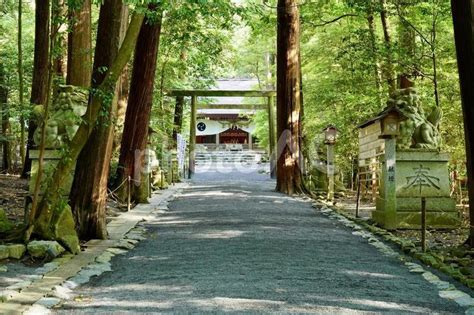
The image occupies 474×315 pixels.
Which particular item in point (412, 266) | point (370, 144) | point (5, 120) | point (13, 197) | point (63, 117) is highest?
point (5, 120)

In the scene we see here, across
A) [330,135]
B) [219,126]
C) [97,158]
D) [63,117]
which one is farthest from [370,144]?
→ [219,126]

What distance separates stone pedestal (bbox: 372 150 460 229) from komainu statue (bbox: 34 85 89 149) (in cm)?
526

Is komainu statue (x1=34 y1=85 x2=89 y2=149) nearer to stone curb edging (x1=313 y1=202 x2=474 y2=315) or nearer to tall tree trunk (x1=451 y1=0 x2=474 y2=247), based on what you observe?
stone curb edging (x1=313 y1=202 x2=474 y2=315)

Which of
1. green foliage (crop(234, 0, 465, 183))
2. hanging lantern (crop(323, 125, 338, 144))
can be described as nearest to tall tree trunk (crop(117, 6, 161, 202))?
green foliage (crop(234, 0, 465, 183))

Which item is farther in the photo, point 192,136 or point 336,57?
point 192,136

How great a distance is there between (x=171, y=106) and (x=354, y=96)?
11.6 meters

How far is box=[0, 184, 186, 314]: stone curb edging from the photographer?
436 centimetres

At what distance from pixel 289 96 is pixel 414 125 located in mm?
6470

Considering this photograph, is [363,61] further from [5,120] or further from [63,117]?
[5,120]

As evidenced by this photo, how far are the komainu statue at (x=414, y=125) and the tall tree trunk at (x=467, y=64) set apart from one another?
290 cm

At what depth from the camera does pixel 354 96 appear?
15.4 meters

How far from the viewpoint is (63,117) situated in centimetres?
955

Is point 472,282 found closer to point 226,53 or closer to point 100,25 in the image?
point 100,25

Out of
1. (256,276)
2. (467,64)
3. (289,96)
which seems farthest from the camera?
(289,96)
